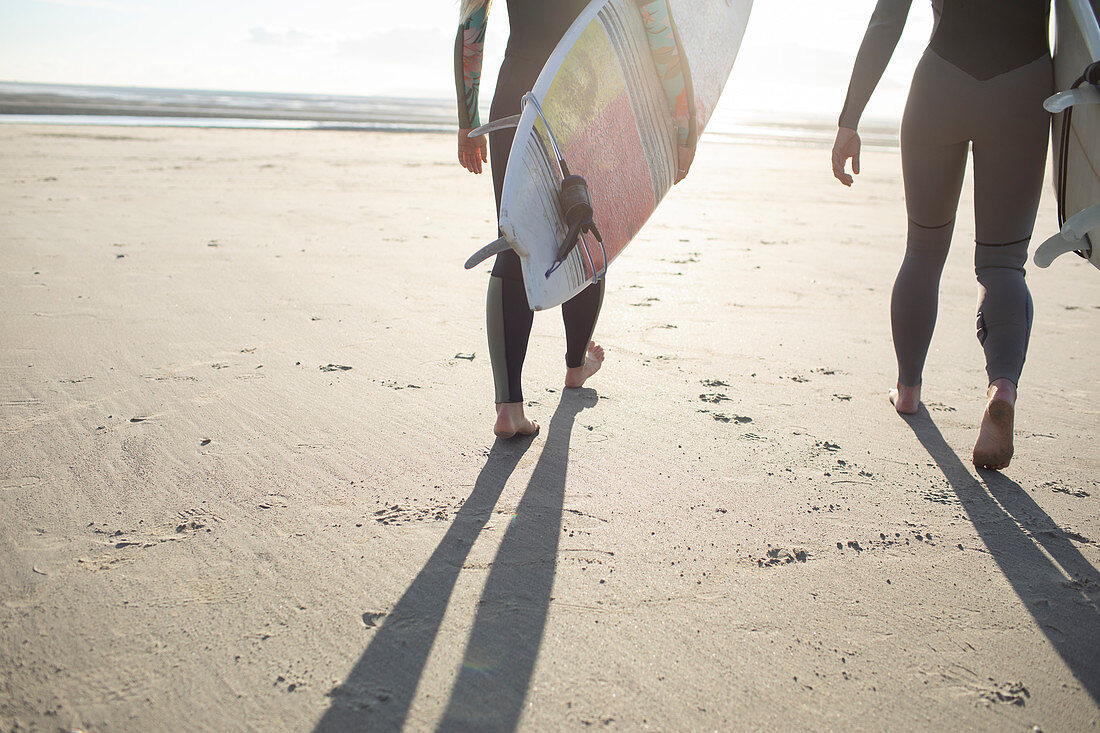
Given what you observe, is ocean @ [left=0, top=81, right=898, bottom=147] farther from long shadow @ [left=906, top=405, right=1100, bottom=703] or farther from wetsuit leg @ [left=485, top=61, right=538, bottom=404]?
long shadow @ [left=906, top=405, right=1100, bottom=703]

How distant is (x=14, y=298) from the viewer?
3.14 meters

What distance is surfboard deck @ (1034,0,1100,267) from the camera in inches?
70.0

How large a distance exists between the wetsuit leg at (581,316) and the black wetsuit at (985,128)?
922 mm

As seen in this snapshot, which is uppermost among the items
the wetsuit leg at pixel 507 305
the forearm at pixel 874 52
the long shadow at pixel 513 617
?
the forearm at pixel 874 52

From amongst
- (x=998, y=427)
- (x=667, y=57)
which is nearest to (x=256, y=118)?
(x=667, y=57)

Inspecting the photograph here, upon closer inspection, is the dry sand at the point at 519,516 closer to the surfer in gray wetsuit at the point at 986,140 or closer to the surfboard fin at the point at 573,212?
the surfer in gray wetsuit at the point at 986,140

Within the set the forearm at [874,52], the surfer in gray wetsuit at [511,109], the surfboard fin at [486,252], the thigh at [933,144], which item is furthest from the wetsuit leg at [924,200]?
the surfboard fin at [486,252]

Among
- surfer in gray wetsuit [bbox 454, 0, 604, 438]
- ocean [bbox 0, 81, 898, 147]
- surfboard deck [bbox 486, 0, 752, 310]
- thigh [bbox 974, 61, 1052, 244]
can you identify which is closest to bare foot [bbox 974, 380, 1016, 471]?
thigh [bbox 974, 61, 1052, 244]

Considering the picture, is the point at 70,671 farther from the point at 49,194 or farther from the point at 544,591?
the point at 49,194

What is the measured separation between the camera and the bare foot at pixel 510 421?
2.12 meters

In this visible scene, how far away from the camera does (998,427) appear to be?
192cm

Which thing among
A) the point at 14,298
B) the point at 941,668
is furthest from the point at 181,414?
the point at 941,668

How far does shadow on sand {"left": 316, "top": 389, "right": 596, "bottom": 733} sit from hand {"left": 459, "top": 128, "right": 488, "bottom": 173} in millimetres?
1052

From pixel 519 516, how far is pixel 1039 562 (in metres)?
1.17
